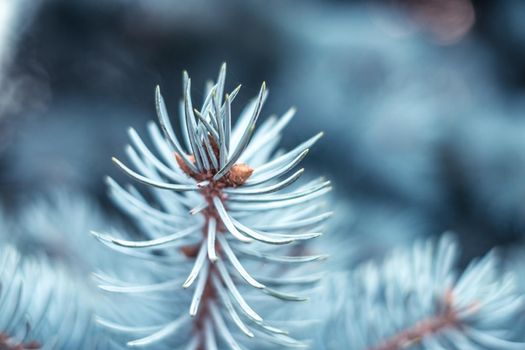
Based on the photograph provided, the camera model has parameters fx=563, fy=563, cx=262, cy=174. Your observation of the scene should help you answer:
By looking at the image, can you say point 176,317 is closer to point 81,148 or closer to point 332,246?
point 332,246

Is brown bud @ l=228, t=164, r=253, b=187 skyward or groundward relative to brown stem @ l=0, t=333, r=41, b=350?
skyward

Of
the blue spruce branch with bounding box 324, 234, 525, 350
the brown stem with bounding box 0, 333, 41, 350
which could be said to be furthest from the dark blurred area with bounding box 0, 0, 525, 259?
the brown stem with bounding box 0, 333, 41, 350

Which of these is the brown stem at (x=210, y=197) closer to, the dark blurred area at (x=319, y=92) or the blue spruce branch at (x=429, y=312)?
the blue spruce branch at (x=429, y=312)

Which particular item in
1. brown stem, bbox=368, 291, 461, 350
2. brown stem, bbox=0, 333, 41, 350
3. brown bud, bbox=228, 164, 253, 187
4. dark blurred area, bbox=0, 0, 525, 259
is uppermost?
dark blurred area, bbox=0, 0, 525, 259

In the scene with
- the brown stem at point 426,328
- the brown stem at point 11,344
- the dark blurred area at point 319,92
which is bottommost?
the brown stem at point 11,344

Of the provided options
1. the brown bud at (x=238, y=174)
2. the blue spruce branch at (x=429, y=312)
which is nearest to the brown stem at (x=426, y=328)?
the blue spruce branch at (x=429, y=312)

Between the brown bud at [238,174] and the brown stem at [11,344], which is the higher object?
the brown bud at [238,174]

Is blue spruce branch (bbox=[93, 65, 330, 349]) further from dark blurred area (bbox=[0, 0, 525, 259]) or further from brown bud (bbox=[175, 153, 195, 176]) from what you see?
dark blurred area (bbox=[0, 0, 525, 259])

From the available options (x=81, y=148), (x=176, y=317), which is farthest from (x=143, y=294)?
(x=81, y=148)

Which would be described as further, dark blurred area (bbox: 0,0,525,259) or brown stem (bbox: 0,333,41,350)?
dark blurred area (bbox: 0,0,525,259)

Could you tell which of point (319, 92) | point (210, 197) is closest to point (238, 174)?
point (210, 197)
